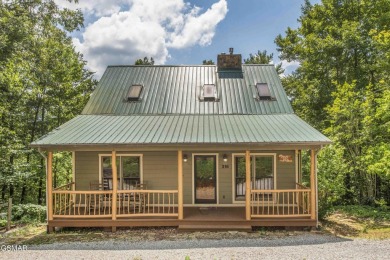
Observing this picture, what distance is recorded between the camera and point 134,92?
13000 millimetres

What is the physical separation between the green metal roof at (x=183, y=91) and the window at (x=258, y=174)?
2091 millimetres

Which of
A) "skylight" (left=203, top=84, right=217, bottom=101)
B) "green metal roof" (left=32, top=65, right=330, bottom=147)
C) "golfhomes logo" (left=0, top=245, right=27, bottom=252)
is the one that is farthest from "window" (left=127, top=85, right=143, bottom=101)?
"golfhomes logo" (left=0, top=245, right=27, bottom=252)

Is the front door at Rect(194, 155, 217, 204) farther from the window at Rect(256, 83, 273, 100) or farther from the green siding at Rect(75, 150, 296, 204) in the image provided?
the window at Rect(256, 83, 273, 100)

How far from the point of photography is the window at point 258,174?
424 inches

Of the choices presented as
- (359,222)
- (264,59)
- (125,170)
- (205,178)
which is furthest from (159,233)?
(264,59)

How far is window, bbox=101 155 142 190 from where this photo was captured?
10.8 m

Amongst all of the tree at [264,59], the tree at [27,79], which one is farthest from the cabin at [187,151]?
the tree at [264,59]

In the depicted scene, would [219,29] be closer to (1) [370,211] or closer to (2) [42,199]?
(1) [370,211]

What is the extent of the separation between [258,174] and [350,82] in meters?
10.3

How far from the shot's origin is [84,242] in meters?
8.11

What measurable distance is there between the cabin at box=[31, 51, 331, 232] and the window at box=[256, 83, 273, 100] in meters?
0.04

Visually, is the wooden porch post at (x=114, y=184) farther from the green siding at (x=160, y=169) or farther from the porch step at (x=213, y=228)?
the porch step at (x=213, y=228)

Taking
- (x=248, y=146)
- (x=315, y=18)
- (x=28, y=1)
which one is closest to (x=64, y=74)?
(x=28, y=1)

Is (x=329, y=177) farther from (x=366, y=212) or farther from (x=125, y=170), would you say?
(x=125, y=170)
